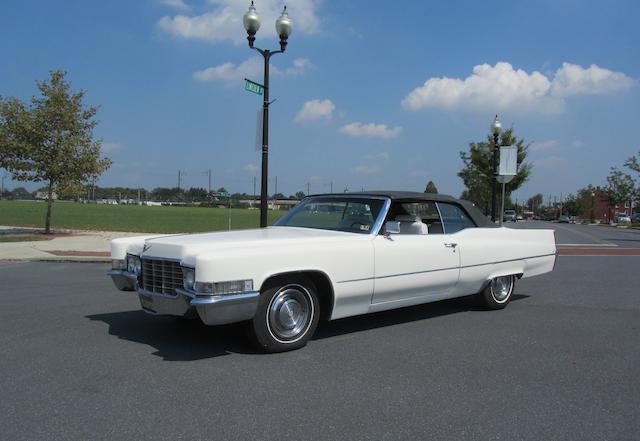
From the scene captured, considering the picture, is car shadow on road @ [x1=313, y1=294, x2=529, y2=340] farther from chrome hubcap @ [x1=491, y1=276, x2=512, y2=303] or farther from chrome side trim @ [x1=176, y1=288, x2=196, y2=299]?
chrome side trim @ [x1=176, y1=288, x2=196, y2=299]

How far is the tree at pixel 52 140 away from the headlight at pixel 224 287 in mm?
15844

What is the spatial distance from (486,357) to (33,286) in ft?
23.5

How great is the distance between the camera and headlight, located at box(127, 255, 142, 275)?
210 inches

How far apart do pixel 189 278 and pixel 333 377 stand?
1424 mm

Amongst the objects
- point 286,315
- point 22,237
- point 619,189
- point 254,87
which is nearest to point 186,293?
point 286,315

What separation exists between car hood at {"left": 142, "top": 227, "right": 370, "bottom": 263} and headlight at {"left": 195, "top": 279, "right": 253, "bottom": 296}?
25 centimetres

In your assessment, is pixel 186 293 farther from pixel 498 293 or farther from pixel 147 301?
pixel 498 293

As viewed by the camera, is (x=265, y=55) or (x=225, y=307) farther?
(x=265, y=55)

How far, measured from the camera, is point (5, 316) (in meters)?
6.28

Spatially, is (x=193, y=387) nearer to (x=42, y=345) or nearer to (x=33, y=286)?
(x=42, y=345)

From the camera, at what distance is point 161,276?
4773mm

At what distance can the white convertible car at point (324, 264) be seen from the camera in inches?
175

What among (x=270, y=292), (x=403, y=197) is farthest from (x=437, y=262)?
(x=270, y=292)

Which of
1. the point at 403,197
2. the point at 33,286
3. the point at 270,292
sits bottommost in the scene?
the point at 33,286
